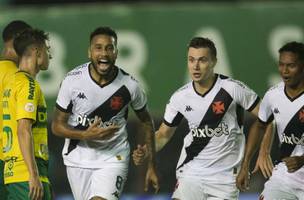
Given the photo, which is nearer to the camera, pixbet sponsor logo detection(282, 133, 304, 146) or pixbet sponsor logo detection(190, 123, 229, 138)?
pixbet sponsor logo detection(282, 133, 304, 146)

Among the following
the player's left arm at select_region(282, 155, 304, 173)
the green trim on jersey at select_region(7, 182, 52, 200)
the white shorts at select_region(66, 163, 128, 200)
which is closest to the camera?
the green trim on jersey at select_region(7, 182, 52, 200)

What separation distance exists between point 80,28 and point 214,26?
1.70 meters

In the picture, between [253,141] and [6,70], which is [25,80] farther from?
[253,141]

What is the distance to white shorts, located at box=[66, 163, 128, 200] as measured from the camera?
10.0 metres

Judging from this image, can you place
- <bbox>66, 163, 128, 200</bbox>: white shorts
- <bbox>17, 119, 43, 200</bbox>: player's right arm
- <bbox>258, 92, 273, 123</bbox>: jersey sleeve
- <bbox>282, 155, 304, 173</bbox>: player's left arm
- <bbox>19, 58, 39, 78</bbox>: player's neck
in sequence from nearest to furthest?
<bbox>17, 119, 43, 200</bbox>: player's right arm → <bbox>19, 58, 39, 78</bbox>: player's neck → <bbox>282, 155, 304, 173</bbox>: player's left arm → <bbox>66, 163, 128, 200</bbox>: white shorts → <bbox>258, 92, 273, 123</bbox>: jersey sleeve

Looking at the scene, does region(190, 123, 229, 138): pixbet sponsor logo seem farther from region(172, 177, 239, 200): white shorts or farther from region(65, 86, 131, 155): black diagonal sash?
region(65, 86, 131, 155): black diagonal sash

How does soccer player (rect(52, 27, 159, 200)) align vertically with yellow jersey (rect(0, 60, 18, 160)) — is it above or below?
below

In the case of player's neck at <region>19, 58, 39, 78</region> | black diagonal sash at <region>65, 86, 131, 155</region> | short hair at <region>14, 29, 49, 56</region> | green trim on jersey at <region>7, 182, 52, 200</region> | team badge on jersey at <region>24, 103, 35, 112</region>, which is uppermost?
short hair at <region>14, 29, 49, 56</region>

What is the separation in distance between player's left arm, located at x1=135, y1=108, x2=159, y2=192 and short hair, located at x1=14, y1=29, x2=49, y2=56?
1.43 metres

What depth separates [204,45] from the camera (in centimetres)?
1024

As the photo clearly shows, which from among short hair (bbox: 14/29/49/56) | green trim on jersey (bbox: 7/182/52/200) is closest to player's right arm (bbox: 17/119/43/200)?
green trim on jersey (bbox: 7/182/52/200)

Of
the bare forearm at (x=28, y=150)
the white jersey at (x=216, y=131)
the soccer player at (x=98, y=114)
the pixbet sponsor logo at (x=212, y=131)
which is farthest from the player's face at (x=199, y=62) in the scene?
the bare forearm at (x=28, y=150)

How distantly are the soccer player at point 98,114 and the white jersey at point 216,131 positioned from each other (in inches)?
14.3

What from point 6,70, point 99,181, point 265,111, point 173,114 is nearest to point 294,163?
point 265,111
